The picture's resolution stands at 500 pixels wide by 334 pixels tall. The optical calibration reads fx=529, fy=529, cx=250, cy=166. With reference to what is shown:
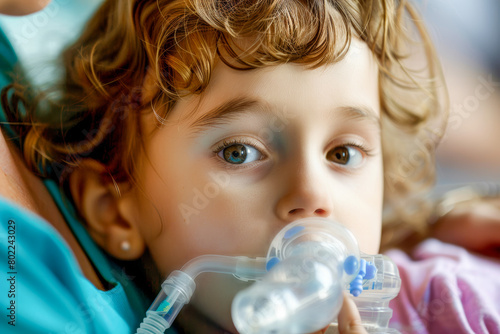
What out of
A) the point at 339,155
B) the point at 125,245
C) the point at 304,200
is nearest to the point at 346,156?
the point at 339,155

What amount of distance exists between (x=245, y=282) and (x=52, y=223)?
33 cm

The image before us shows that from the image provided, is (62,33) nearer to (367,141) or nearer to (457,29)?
(367,141)

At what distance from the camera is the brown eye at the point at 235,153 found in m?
0.87

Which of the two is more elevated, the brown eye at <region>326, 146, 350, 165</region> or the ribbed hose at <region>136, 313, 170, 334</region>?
the brown eye at <region>326, 146, 350, 165</region>

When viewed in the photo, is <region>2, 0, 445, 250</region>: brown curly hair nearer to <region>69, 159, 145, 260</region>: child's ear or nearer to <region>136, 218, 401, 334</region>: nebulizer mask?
<region>69, 159, 145, 260</region>: child's ear

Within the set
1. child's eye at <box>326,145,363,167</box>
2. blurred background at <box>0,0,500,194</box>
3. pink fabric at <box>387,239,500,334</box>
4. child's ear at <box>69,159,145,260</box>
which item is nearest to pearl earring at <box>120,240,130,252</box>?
child's ear at <box>69,159,145,260</box>

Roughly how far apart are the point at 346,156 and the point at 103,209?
17.3 inches

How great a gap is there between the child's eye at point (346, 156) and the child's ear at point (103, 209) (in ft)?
1.20

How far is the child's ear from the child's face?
3cm

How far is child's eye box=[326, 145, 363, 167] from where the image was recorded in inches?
35.8

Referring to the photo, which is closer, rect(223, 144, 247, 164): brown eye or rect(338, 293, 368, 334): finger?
rect(338, 293, 368, 334): finger

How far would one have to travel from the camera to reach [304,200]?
0.80m

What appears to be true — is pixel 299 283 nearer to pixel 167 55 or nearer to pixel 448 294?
pixel 167 55

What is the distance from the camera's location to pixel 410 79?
3.70 feet
